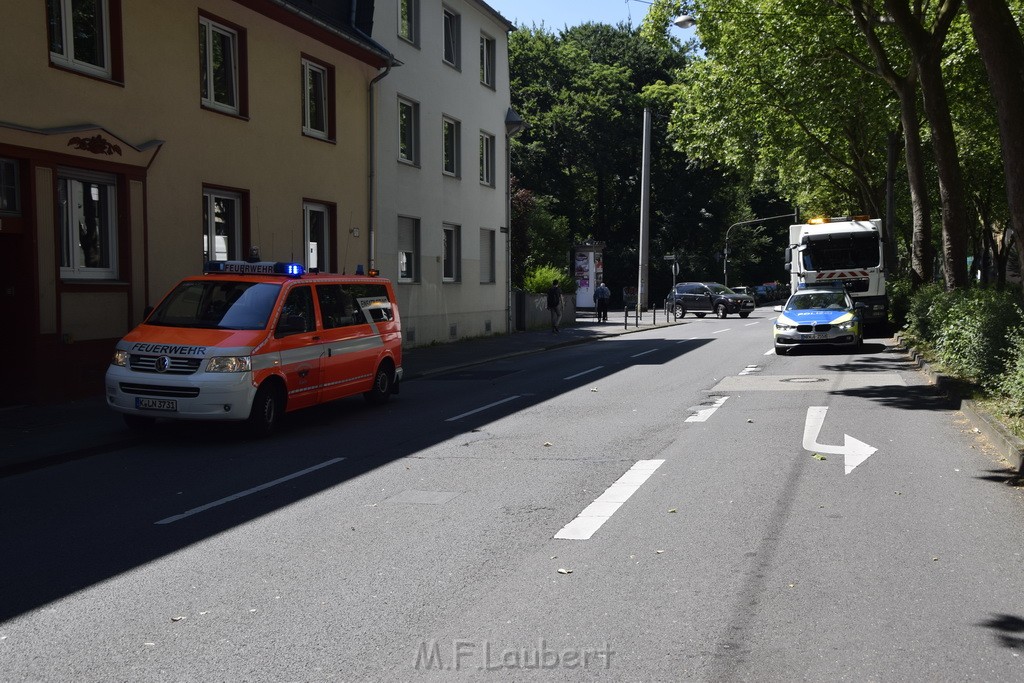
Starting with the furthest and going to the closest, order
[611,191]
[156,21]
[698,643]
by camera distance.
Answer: [611,191]
[156,21]
[698,643]

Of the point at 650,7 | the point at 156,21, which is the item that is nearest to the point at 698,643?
the point at 156,21

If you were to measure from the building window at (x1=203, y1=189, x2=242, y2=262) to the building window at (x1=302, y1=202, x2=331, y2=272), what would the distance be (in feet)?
8.60

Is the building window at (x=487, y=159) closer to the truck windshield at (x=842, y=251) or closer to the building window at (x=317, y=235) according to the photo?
the truck windshield at (x=842, y=251)

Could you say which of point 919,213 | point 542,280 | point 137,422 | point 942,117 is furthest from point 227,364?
point 542,280

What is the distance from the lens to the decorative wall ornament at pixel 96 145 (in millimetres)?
13977

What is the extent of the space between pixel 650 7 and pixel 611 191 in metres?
35.0

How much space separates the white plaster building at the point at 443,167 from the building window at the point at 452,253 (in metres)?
0.03

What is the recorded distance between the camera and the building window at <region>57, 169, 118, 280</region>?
14.2 metres

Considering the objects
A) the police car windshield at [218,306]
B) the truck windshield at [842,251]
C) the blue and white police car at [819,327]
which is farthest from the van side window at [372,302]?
the truck windshield at [842,251]

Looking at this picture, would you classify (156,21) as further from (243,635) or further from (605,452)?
(243,635)

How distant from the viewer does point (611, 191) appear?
63.6m

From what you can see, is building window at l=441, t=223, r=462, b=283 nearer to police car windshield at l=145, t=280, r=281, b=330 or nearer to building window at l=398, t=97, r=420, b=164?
building window at l=398, t=97, r=420, b=164

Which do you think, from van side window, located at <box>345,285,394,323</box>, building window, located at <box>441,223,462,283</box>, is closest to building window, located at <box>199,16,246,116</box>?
van side window, located at <box>345,285,394,323</box>

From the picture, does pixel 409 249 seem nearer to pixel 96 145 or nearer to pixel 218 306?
pixel 96 145
